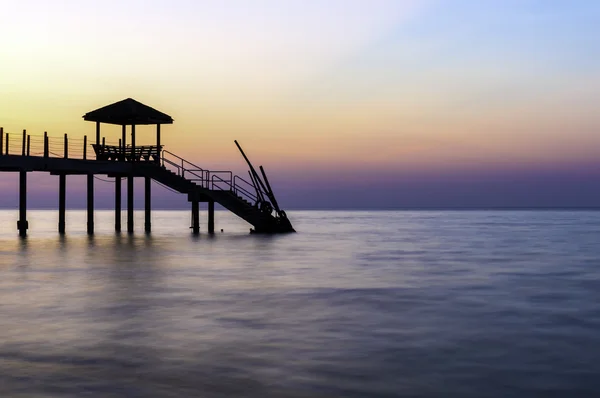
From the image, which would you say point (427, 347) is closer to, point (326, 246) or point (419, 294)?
point (419, 294)

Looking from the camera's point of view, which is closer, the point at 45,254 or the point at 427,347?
the point at 427,347

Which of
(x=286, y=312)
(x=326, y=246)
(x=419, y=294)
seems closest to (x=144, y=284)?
(x=286, y=312)

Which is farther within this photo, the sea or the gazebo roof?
the gazebo roof

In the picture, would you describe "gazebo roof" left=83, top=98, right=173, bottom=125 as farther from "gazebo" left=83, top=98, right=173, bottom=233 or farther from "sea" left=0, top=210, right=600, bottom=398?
"sea" left=0, top=210, right=600, bottom=398

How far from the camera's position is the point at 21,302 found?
17.8m

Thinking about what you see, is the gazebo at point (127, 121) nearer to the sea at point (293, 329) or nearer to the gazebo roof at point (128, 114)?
the gazebo roof at point (128, 114)

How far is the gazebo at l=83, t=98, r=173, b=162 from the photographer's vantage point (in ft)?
144

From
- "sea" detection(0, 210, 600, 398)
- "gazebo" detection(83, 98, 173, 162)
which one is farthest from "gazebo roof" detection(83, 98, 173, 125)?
"sea" detection(0, 210, 600, 398)

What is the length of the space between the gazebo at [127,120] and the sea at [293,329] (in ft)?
51.4

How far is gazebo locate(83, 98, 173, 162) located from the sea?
1567 cm

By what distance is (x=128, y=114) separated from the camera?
43.6 meters

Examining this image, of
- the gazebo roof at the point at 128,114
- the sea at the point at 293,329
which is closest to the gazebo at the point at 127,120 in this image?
the gazebo roof at the point at 128,114

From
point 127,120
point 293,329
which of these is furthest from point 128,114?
point 293,329

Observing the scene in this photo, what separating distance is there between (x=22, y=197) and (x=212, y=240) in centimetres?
1086
